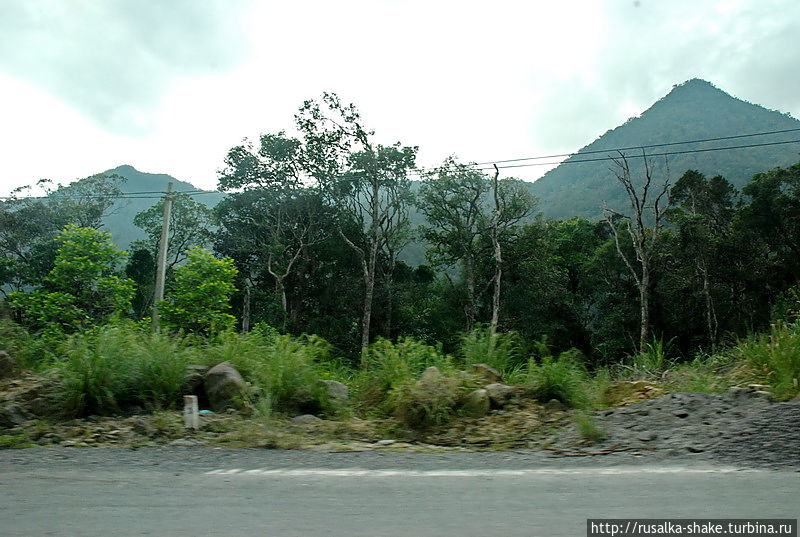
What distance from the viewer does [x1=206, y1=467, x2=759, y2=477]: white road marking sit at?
4.11m

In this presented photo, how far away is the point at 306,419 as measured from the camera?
683cm

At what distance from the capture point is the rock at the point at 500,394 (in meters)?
7.09

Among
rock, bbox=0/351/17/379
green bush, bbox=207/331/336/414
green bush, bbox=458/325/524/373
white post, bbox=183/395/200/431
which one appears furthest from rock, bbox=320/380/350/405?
rock, bbox=0/351/17/379

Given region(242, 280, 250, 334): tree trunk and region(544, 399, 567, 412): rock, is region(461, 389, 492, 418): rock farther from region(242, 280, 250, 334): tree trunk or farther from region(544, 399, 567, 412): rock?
region(242, 280, 250, 334): tree trunk

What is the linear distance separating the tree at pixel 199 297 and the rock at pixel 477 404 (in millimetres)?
9436

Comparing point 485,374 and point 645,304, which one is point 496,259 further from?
point 485,374

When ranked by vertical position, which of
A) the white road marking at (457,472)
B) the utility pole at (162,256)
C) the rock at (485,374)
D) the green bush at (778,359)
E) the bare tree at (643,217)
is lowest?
the white road marking at (457,472)

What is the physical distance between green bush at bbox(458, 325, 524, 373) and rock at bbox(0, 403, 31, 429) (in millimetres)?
6103

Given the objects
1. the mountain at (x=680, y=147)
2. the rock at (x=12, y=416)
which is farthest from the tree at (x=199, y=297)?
the mountain at (x=680, y=147)

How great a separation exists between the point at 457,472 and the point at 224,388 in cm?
415

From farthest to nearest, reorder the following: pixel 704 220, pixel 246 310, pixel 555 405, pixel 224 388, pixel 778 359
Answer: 1. pixel 246 310
2. pixel 704 220
3. pixel 224 388
4. pixel 555 405
5. pixel 778 359

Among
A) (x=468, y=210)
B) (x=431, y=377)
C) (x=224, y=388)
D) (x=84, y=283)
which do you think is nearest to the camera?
(x=431, y=377)

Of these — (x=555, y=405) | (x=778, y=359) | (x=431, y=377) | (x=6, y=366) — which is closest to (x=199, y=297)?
(x=6, y=366)

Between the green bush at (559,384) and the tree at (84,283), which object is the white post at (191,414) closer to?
the green bush at (559,384)
